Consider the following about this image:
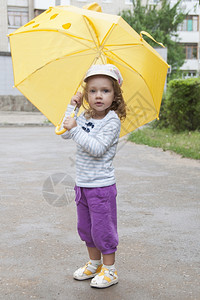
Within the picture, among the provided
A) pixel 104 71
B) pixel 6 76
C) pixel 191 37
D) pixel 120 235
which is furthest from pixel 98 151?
pixel 191 37

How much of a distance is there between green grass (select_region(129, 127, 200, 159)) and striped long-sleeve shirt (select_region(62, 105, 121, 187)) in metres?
6.24

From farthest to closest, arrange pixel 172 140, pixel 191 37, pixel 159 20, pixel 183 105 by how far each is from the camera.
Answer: pixel 191 37
pixel 159 20
pixel 183 105
pixel 172 140

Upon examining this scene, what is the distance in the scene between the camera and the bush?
41.3 ft

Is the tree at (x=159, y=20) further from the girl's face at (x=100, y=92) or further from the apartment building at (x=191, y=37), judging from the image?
the girl's face at (x=100, y=92)

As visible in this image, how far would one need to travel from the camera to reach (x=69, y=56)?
321cm

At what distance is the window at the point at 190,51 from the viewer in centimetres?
4700

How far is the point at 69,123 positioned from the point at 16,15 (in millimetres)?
39699

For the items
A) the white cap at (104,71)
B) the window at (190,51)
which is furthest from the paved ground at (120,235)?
the window at (190,51)

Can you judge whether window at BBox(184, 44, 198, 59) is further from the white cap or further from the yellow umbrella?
the white cap

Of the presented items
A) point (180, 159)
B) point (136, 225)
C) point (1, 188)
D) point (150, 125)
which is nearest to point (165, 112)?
point (150, 125)

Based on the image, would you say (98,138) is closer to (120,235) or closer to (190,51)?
(120,235)

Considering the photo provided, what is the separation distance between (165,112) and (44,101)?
37.0 ft

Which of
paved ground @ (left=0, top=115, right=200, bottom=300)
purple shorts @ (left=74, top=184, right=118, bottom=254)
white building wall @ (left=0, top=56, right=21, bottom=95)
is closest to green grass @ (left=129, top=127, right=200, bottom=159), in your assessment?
paved ground @ (left=0, top=115, right=200, bottom=300)

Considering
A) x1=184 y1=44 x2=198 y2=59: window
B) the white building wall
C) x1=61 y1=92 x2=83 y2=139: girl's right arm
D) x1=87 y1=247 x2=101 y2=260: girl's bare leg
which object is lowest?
x1=184 y1=44 x2=198 y2=59: window
